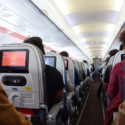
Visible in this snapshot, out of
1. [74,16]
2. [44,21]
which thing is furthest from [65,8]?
[44,21]

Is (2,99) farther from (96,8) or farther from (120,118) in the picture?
(96,8)

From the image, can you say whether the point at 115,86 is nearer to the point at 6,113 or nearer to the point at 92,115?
the point at 6,113

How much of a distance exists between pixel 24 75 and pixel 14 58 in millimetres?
214

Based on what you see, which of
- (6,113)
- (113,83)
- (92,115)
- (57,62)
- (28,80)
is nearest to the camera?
(6,113)

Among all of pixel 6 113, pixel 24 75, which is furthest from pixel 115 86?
pixel 6 113

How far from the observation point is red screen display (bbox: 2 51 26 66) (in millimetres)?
1459

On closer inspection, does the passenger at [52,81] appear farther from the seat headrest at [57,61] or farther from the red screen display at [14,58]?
the seat headrest at [57,61]

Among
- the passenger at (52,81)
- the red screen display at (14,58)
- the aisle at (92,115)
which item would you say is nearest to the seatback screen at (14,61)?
the red screen display at (14,58)

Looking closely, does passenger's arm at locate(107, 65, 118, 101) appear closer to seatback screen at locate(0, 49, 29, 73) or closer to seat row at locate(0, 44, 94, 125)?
seat row at locate(0, 44, 94, 125)

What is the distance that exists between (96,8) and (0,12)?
3.29 metres

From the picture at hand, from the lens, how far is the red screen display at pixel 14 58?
146 centimetres

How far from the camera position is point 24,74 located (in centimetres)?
147

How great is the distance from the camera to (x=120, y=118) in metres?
0.83

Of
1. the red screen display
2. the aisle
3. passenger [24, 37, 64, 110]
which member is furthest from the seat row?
the aisle
